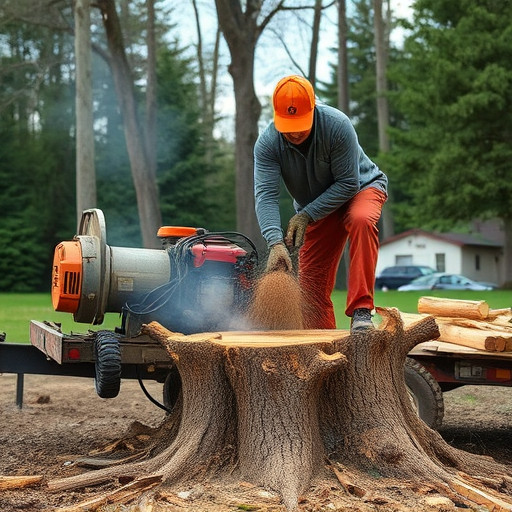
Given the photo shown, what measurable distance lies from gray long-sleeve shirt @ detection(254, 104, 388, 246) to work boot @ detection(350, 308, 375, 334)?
722mm

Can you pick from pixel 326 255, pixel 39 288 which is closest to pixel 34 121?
pixel 39 288

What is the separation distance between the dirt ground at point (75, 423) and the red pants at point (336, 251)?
62.6 inches

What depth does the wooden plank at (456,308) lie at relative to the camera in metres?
6.56

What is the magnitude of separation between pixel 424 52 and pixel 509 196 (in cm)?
628

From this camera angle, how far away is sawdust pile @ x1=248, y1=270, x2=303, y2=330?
17.3 feet

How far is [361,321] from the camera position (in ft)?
15.9

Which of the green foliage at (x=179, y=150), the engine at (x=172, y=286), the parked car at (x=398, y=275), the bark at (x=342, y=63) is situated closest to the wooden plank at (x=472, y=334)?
the engine at (x=172, y=286)

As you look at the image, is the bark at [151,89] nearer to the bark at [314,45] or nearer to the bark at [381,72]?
the bark at [314,45]

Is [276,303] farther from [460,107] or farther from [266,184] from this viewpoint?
[460,107]

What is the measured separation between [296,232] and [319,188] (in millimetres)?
390

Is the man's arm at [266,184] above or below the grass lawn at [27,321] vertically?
above

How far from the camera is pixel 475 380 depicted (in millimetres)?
6207

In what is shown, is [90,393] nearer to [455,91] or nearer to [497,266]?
[455,91]

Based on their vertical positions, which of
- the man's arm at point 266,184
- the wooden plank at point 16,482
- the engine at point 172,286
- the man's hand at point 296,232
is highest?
the man's arm at point 266,184
